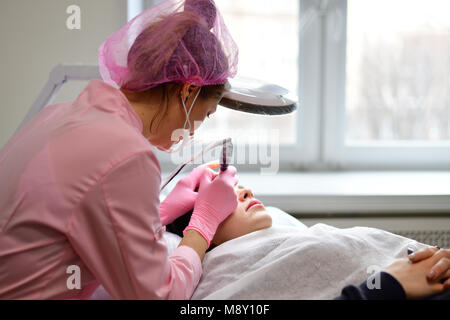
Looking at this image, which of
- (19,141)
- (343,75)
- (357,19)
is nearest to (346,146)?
(343,75)

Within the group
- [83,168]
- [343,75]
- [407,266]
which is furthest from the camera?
[343,75]

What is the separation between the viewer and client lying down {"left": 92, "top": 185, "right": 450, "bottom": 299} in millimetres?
781

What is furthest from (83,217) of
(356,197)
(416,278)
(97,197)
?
(356,197)

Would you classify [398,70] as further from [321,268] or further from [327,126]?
[321,268]

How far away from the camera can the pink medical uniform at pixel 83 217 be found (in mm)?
688

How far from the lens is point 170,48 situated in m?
0.86

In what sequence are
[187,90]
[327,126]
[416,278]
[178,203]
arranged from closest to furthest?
1. [416,278]
2. [187,90]
3. [178,203]
4. [327,126]

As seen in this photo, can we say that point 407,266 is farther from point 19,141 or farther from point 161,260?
point 19,141

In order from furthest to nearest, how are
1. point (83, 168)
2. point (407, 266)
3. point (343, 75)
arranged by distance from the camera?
point (343, 75) → point (407, 266) → point (83, 168)

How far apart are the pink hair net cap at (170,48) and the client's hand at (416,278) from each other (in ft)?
1.85

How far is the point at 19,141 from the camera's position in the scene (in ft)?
2.78

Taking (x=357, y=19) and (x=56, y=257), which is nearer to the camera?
(x=56, y=257)

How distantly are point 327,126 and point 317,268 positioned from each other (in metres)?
1.21
